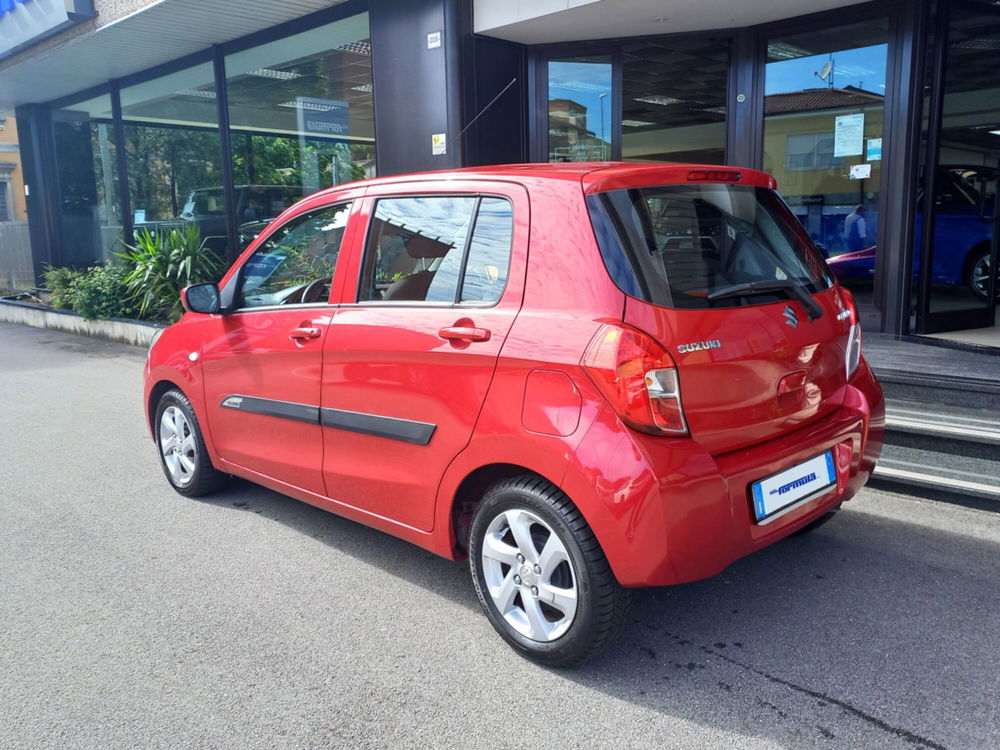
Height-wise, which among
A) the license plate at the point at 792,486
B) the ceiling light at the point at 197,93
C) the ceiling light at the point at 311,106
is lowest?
the license plate at the point at 792,486

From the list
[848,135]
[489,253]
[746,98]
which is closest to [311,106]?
[746,98]

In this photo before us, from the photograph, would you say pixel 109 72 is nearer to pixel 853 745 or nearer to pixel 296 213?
pixel 296 213

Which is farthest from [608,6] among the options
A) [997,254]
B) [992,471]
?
[992,471]

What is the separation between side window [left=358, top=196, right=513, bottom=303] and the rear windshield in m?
0.45

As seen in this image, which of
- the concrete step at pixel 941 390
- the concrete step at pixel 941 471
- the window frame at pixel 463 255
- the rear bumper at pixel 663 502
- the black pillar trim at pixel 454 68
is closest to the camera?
the rear bumper at pixel 663 502

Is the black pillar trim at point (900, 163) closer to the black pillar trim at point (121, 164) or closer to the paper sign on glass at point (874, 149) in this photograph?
the paper sign on glass at point (874, 149)

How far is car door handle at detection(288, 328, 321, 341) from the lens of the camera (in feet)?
12.0

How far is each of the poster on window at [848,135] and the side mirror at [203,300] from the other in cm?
570

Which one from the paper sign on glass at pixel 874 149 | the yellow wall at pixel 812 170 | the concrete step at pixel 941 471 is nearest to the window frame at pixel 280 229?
the concrete step at pixel 941 471

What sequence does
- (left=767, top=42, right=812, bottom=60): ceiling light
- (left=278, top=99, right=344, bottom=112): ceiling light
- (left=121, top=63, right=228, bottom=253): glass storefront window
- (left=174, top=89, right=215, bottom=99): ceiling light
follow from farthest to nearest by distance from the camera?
(left=121, top=63, right=228, bottom=253): glass storefront window
(left=174, top=89, right=215, bottom=99): ceiling light
(left=278, top=99, right=344, bottom=112): ceiling light
(left=767, top=42, right=812, bottom=60): ceiling light

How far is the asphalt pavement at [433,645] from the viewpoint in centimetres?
254

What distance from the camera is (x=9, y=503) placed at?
475 cm

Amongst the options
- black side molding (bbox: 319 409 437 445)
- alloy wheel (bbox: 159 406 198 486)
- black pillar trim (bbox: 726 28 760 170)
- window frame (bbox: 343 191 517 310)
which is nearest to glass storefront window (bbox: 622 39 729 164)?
black pillar trim (bbox: 726 28 760 170)

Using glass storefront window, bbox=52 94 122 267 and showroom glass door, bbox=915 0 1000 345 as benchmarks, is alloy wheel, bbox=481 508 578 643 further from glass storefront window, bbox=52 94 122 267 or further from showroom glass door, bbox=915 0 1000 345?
glass storefront window, bbox=52 94 122 267
